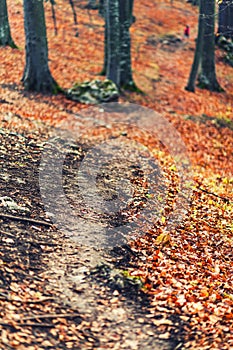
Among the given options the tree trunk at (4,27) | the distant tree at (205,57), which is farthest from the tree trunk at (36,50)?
the distant tree at (205,57)

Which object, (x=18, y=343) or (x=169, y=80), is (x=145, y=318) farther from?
(x=169, y=80)

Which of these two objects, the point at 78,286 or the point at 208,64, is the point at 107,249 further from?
the point at 208,64

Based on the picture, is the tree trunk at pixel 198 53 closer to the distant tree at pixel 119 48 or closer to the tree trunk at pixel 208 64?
the tree trunk at pixel 208 64

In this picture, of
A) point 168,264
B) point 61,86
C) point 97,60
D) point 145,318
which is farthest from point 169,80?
point 145,318

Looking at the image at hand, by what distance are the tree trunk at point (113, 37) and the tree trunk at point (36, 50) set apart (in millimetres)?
2499

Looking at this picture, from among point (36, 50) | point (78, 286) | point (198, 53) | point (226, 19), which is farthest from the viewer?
point (226, 19)

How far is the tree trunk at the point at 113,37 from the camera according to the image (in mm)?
15055

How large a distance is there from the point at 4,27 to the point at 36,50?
5129 mm

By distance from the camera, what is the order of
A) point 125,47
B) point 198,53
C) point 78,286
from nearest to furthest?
point 78,286
point 125,47
point 198,53

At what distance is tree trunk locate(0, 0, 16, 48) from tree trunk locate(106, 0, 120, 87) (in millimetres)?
4711

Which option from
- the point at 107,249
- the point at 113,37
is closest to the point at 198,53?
the point at 113,37

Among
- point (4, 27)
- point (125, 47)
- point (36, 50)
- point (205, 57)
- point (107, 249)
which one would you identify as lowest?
point (107, 249)

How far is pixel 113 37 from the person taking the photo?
1528 centimetres

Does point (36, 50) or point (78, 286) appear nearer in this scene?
point (78, 286)
